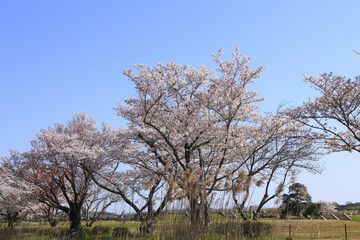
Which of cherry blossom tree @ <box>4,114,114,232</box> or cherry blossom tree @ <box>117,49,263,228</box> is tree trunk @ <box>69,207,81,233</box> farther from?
cherry blossom tree @ <box>117,49,263,228</box>

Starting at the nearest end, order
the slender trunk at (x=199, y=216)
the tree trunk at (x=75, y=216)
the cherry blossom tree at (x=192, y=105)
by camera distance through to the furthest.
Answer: the slender trunk at (x=199, y=216), the cherry blossom tree at (x=192, y=105), the tree trunk at (x=75, y=216)

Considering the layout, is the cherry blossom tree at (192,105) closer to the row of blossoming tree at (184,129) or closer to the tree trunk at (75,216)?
the row of blossoming tree at (184,129)

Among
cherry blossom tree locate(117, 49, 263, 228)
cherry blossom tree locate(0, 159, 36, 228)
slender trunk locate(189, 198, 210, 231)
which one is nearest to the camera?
slender trunk locate(189, 198, 210, 231)

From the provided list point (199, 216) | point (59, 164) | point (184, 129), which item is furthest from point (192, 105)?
point (199, 216)

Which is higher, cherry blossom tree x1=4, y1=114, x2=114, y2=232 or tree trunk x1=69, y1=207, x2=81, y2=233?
cherry blossom tree x1=4, y1=114, x2=114, y2=232

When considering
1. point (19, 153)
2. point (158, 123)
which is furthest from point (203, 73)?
point (19, 153)

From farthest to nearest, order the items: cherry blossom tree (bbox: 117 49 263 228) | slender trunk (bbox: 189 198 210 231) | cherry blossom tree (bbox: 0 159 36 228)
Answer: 1. cherry blossom tree (bbox: 0 159 36 228)
2. cherry blossom tree (bbox: 117 49 263 228)
3. slender trunk (bbox: 189 198 210 231)

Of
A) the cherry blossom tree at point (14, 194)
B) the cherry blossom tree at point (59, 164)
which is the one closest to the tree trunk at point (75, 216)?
the cherry blossom tree at point (59, 164)

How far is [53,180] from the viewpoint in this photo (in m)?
20.0

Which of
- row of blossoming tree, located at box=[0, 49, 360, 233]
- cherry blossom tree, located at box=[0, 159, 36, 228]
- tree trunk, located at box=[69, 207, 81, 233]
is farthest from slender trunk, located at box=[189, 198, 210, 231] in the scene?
cherry blossom tree, located at box=[0, 159, 36, 228]

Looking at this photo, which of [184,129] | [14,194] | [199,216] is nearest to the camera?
[199,216]

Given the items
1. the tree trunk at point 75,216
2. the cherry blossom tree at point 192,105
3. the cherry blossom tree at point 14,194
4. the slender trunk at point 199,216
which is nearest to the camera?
the slender trunk at point 199,216

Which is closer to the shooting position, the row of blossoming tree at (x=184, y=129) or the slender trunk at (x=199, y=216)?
the slender trunk at (x=199, y=216)

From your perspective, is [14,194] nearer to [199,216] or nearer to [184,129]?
[184,129]
